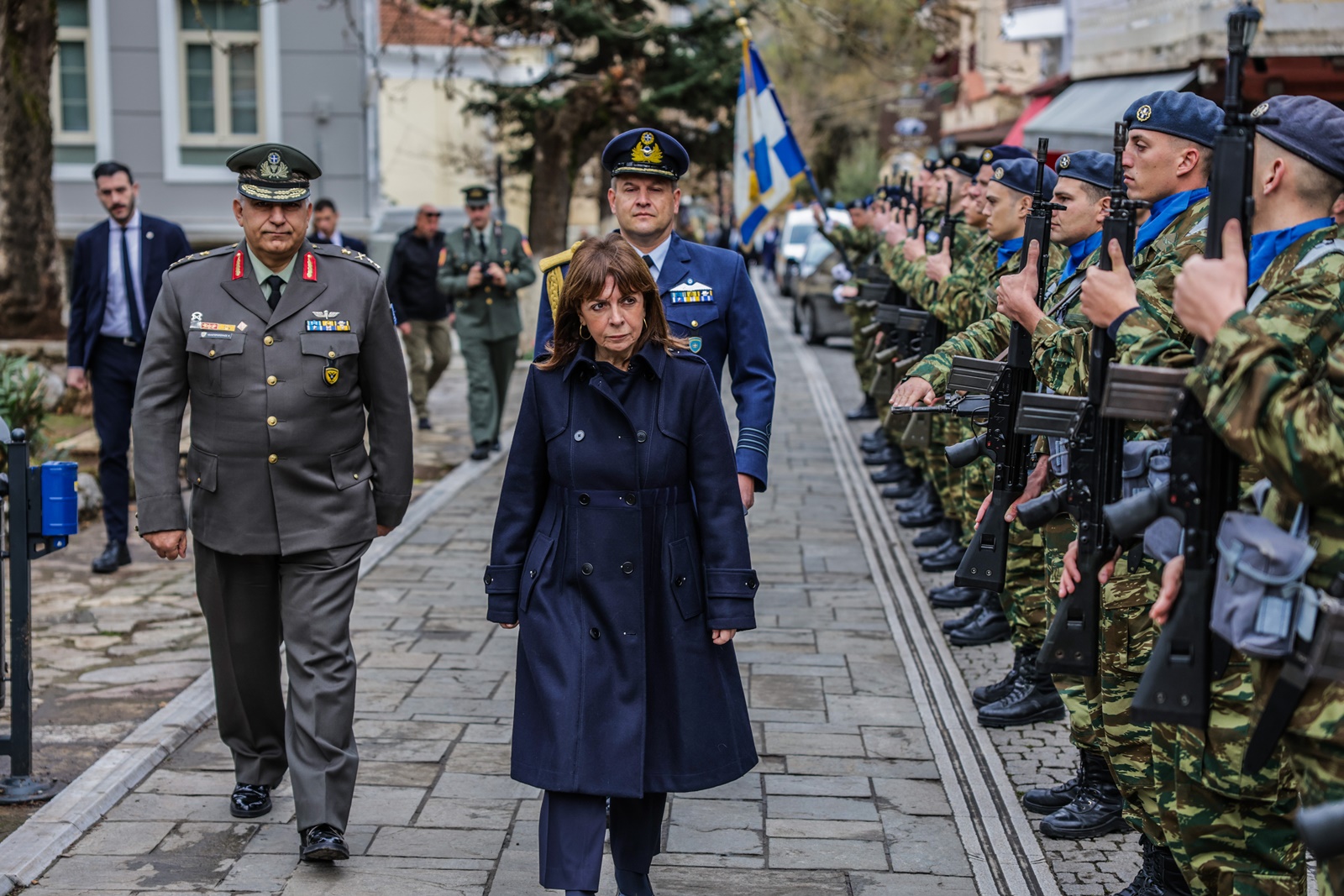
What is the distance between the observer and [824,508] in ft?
37.2

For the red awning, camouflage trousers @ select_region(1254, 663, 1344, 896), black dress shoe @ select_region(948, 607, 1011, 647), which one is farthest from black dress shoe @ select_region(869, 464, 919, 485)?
the red awning

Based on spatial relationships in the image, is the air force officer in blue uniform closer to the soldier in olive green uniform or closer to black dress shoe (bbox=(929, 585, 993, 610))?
black dress shoe (bbox=(929, 585, 993, 610))

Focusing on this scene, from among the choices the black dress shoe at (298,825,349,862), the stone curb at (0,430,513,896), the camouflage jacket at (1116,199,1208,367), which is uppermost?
the camouflage jacket at (1116,199,1208,367)

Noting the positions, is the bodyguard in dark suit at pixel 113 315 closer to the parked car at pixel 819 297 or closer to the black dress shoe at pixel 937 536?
the black dress shoe at pixel 937 536

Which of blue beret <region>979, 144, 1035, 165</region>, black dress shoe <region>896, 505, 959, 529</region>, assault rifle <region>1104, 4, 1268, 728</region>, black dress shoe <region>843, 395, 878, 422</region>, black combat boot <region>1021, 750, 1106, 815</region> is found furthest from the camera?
black dress shoe <region>843, 395, 878, 422</region>

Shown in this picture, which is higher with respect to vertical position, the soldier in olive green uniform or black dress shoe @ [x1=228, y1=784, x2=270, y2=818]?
the soldier in olive green uniform

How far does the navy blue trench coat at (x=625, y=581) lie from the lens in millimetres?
4211

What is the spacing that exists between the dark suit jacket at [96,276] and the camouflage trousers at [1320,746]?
7.21 meters

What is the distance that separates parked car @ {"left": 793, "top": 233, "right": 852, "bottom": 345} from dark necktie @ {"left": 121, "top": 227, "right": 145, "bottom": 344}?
49.6 ft

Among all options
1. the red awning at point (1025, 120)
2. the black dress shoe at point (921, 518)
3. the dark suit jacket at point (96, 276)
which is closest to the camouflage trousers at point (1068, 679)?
the black dress shoe at point (921, 518)

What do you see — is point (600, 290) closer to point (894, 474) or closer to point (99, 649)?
point (99, 649)

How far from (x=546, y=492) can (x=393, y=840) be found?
4.67ft

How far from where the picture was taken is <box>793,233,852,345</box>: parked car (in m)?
23.6

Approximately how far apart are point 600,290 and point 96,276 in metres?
5.65
